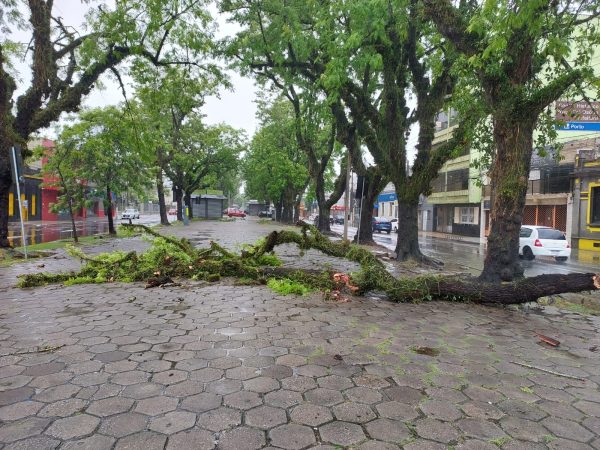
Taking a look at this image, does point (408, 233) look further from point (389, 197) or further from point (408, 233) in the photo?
point (389, 197)

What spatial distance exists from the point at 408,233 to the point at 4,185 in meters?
11.9

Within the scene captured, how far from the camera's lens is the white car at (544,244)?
1553 cm

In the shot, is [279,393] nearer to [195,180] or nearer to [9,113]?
[9,113]

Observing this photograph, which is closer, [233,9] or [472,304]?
[472,304]

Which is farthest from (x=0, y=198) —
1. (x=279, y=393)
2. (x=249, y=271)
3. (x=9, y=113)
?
(x=279, y=393)

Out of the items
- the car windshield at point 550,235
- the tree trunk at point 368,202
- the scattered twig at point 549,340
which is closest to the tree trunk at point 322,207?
the tree trunk at point 368,202

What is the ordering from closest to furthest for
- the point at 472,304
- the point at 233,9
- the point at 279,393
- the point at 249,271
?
the point at 279,393 → the point at 472,304 → the point at 249,271 → the point at 233,9

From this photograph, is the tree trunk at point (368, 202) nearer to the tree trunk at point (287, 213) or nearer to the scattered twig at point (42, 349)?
the scattered twig at point (42, 349)

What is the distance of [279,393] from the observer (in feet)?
9.58

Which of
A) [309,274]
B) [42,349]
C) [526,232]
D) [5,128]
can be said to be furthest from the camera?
[526,232]

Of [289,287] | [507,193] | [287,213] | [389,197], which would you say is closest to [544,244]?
[507,193]

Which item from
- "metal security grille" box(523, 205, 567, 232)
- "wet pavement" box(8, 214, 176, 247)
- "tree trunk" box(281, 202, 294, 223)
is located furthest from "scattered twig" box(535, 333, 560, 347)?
"tree trunk" box(281, 202, 294, 223)

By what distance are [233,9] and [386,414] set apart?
13.8 meters

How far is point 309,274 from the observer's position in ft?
24.4
